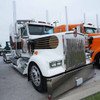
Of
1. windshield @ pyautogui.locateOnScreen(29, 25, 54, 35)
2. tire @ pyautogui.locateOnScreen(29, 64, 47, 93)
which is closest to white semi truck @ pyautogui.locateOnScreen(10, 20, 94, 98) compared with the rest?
tire @ pyautogui.locateOnScreen(29, 64, 47, 93)

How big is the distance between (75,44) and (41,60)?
1115 mm

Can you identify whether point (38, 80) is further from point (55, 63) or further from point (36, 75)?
point (55, 63)

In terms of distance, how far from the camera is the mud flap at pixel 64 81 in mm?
2033

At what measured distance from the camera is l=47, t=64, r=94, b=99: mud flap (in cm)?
203

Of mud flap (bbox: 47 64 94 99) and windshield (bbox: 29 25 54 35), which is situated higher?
windshield (bbox: 29 25 54 35)

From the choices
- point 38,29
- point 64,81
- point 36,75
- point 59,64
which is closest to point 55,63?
point 59,64

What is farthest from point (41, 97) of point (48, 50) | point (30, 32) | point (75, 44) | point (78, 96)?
point (30, 32)

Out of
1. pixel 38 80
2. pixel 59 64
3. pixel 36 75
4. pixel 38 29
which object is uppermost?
pixel 38 29

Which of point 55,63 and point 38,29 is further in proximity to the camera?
point 38,29

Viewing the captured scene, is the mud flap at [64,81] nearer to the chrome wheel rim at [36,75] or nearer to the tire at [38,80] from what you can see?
the tire at [38,80]

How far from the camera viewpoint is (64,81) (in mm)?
2254

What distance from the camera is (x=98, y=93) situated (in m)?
2.32

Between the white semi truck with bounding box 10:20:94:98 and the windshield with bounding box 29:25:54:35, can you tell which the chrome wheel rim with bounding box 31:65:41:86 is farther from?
the windshield with bounding box 29:25:54:35

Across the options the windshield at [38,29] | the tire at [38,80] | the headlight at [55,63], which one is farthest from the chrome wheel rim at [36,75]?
the windshield at [38,29]
